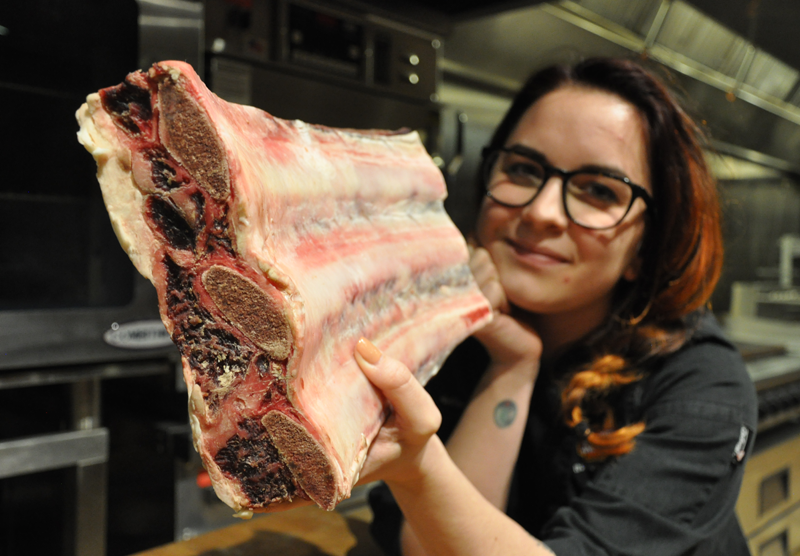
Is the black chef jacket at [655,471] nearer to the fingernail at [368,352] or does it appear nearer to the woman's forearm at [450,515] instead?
the woman's forearm at [450,515]

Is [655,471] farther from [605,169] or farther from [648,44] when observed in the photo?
[648,44]

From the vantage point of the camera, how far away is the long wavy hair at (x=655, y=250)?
1059 millimetres

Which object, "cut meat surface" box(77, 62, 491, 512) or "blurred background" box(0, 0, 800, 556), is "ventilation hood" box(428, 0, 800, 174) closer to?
"blurred background" box(0, 0, 800, 556)

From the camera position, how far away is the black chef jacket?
862 millimetres

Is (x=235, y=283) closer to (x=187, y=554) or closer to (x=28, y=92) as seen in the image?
(x=187, y=554)

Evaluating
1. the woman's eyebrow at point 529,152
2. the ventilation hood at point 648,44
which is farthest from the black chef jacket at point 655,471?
the ventilation hood at point 648,44

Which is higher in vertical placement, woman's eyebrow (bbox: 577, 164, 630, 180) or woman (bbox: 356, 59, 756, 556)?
woman's eyebrow (bbox: 577, 164, 630, 180)

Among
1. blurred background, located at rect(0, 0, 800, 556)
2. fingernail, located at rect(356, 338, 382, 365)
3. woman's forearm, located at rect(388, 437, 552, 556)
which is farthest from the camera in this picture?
blurred background, located at rect(0, 0, 800, 556)

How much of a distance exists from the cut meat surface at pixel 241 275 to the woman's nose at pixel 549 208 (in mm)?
504

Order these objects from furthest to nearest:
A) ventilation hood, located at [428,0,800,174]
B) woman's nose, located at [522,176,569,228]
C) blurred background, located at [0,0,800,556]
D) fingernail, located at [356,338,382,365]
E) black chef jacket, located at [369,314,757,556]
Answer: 1. ventilation hood, located at [428,0,800,174]
2. blurred background, located at [0,0,800,556]
3. woman's nose, located at [522,176,569,228]
4. black chef jacket, located at [369,314,757,556]
5. fingernail, located at [356,338,382,365]

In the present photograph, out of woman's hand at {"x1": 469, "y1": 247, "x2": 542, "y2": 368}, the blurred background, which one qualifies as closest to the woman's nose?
woman's hand at {"x1": 469, "y1": 247, "x2": 542, "y2": 368}

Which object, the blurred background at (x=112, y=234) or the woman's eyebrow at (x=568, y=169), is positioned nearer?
the woman's eyebrow at (x=568, y=169)

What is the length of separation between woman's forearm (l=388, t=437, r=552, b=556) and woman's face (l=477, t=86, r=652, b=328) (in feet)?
1.28

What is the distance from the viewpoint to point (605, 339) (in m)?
1.15
